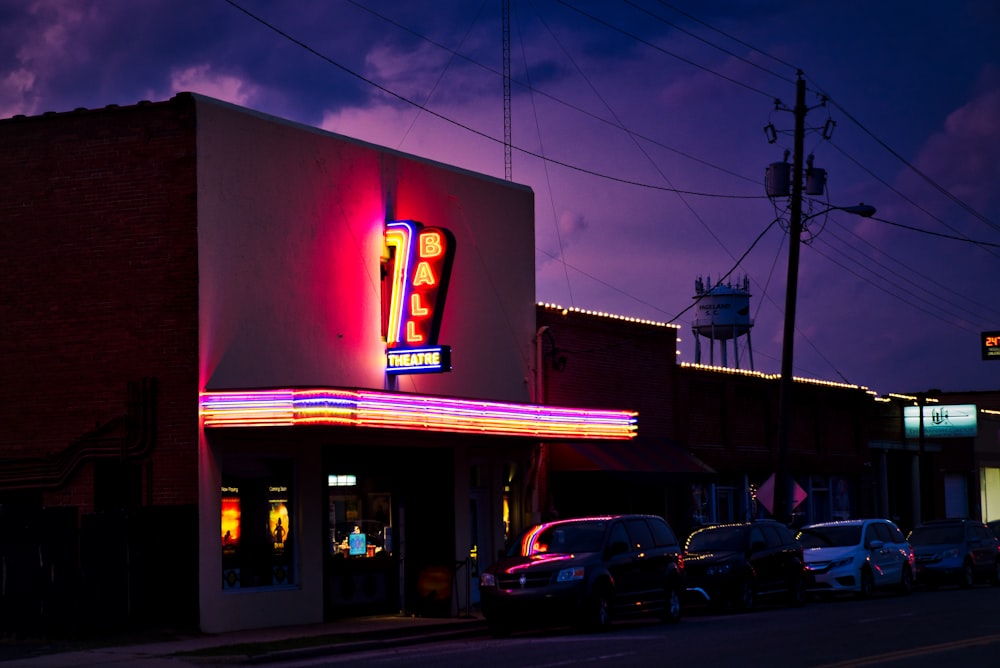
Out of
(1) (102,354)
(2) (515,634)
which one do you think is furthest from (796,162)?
(1) (102,354)

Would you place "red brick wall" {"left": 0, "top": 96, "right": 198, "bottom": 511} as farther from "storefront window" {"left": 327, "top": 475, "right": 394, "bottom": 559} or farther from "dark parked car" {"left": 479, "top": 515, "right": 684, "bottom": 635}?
"dark parked car" {"left": 479, "top": 515, "right": 684, "bottom": 635}

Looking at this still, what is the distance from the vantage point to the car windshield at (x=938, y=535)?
115 ft

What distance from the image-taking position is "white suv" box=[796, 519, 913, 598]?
3098 centimetres

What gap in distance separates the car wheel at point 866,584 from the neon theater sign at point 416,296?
11.0 meters

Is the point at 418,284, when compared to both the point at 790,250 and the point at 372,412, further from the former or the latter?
the point at 790,250

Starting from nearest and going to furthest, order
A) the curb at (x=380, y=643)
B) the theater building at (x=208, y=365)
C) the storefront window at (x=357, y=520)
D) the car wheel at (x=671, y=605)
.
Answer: the curb at (x=380, y=643) → the theater building at (x=208, y=365) → the car wheel at (x=671, y=605) → the storefront window at (x=357, y=520)

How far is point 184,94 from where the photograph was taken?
77.2 feet

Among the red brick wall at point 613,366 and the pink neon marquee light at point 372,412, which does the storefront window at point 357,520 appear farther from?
the red brick wall at point 613,366

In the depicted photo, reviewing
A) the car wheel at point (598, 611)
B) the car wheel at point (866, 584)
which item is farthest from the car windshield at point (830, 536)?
the car wheel at point (598, 611)

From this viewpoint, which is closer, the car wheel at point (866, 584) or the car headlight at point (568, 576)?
the car headlight at point (568, 576)

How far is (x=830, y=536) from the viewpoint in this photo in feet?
105

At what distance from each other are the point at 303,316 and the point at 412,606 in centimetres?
624

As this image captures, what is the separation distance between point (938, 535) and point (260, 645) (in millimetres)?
20286

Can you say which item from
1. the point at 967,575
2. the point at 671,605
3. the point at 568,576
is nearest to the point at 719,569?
the point at 671,605
